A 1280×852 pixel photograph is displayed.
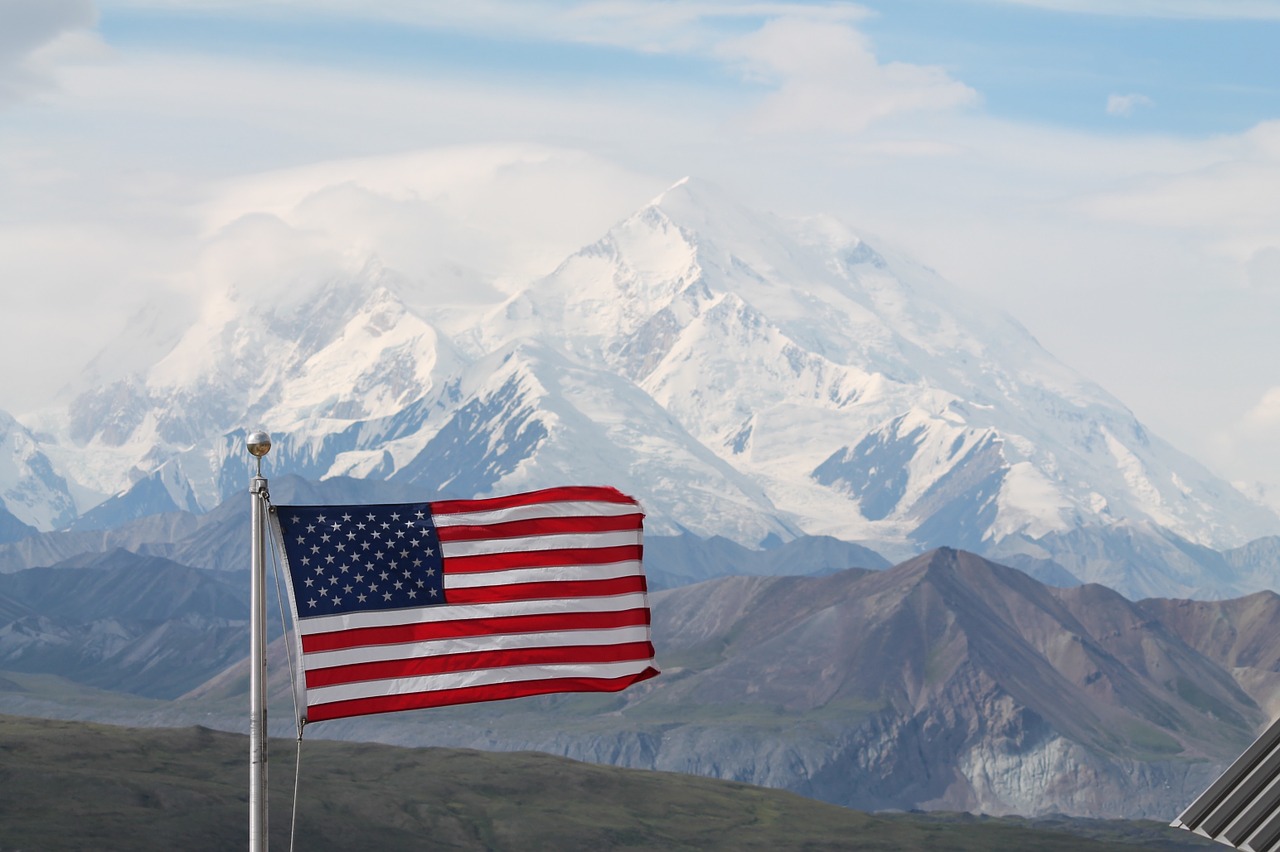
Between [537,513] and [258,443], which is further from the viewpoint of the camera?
[537,513]

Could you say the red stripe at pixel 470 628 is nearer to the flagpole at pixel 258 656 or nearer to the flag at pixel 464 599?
the flag at pixel 464 599

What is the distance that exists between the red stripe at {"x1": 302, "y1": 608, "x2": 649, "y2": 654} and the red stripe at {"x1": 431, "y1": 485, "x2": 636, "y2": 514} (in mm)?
1708

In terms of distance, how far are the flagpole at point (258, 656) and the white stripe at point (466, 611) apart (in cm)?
226

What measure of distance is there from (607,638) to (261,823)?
301 inches

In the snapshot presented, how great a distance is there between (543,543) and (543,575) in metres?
0.51

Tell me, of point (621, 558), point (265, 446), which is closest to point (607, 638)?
point (621, 558)

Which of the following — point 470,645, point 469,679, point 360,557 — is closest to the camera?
point 360,557

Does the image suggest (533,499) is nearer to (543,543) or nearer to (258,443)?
(543,543)

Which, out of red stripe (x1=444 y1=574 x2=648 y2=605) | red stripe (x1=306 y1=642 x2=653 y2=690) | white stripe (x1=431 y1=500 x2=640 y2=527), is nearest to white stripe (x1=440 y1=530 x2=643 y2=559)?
white stripe (x1=431 y1=500 x2=640 y2=527)

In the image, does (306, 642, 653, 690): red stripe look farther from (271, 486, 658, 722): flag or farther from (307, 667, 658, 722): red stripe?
(307, 667, 658, 722): red stripe

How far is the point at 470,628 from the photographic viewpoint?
29.6 metres

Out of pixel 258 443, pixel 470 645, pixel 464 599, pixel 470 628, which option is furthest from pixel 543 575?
pixel 258 443

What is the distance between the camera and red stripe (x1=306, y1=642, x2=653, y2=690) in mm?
28219

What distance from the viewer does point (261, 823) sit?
24891mm
